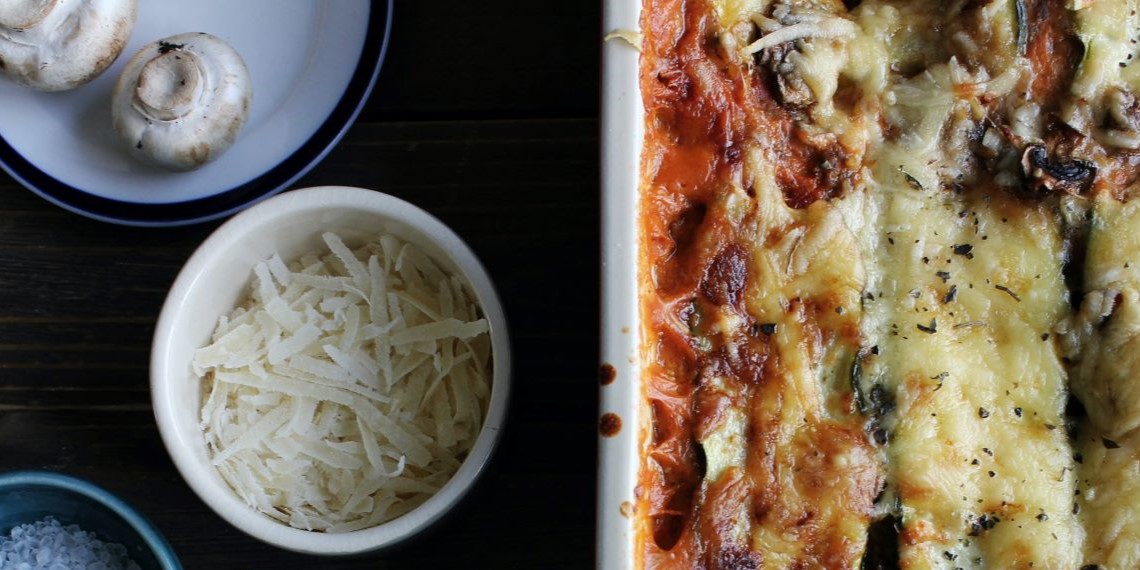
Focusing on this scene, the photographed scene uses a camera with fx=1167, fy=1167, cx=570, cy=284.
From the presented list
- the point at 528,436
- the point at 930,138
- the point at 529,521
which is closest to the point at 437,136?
the point at 528,436

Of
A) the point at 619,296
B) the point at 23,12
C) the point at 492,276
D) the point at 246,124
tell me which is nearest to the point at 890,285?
the point at 619,296

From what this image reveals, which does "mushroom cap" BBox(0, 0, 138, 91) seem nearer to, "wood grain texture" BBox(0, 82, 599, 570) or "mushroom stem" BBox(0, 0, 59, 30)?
"mushroom stem" BBox(0, 0, 59, 30)

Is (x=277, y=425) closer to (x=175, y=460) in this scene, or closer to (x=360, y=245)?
(x=175, y=460)

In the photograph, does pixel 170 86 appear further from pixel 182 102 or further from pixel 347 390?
pixel 347 390

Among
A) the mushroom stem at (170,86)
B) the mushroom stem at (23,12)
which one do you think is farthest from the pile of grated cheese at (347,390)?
the mushroom stem at (23,12)

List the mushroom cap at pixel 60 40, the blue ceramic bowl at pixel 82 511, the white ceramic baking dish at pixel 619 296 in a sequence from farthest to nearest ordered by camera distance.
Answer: the mushroom cap at pixel 60 40, the blue ceramic bowl at pixel 82 511, the white ceramic baking dish at pixel 619 296

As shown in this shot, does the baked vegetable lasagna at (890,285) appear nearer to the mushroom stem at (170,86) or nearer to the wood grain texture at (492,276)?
the wood grain texture at (492,276)

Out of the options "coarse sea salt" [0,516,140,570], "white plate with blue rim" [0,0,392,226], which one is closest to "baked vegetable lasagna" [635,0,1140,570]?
"white plate with blue rim" [0,0,392,226]
